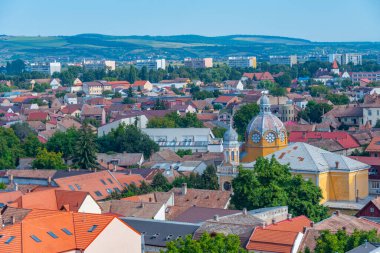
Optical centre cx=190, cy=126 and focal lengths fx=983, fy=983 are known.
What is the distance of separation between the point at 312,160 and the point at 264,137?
15.2ft

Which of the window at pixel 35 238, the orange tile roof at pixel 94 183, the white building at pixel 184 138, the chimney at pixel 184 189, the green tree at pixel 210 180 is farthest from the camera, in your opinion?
the white building at pixel 184 138

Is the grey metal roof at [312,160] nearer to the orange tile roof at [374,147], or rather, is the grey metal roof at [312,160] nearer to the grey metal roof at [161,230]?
the orange tile roof at [374,147]

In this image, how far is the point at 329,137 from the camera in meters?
63.8

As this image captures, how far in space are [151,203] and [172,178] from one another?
12.2m

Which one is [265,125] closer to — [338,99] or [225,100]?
[338,99]

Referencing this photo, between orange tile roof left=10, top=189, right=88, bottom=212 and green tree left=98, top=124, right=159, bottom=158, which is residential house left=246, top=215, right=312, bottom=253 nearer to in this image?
orange tile roof left=10, top=189, right=88, bottom=212

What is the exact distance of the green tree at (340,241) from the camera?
84.0 ft

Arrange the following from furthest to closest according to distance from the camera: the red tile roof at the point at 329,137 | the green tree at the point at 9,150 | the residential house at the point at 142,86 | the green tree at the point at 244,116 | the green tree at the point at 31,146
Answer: the residential house at the point at 142,86 < the green tree at the point at 244,116 < the green tree at the point at 31,146 < the red tile roof at the point at 329,137 < the green tree at the point at 9,150

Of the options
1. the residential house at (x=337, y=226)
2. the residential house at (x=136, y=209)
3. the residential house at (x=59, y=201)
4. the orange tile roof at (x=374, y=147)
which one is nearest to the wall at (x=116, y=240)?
the residential house at (x=337, y=226)

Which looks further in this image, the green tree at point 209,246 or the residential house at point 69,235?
the residential house at point 69,235

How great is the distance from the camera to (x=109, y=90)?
13775 cm

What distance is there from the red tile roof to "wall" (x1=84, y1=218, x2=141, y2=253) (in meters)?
33.4

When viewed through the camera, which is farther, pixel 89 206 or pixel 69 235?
pixel 89 206

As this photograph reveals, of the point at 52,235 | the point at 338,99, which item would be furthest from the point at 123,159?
the point at 338,99
